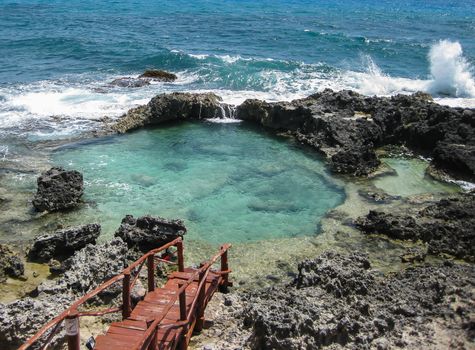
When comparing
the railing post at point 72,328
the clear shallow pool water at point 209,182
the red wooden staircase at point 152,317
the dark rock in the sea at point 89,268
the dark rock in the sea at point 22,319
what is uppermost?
the railing post at point 72,328

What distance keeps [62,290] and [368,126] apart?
16962 mm

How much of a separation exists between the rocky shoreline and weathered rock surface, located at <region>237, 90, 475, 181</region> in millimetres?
66

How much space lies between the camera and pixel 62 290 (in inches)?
464

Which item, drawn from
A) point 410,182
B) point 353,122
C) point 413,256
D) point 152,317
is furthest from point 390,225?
point 353,122

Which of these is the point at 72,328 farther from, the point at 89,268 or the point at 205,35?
the point at 205,35

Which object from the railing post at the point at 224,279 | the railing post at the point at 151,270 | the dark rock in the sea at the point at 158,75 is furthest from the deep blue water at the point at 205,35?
the railing post at the point at 151,270

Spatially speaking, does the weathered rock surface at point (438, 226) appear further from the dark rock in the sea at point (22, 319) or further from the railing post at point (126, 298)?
the dark rock in the sea at point (22, 319)

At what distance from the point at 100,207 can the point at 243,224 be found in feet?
16.8

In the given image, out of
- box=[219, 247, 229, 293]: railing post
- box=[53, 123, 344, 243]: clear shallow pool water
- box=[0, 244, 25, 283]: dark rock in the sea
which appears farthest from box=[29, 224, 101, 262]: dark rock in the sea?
box=[219, 247, 229, 293]: railing post

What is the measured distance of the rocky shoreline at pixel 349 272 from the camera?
32.1 ft

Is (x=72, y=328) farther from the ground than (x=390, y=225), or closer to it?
farther from the ground

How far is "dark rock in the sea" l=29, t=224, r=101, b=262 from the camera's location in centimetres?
1399

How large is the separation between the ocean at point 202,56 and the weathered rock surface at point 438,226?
16.0 meters

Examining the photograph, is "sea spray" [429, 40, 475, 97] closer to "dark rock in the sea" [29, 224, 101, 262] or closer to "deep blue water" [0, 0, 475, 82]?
"deep blue water" [0, 0, 475, 82]
